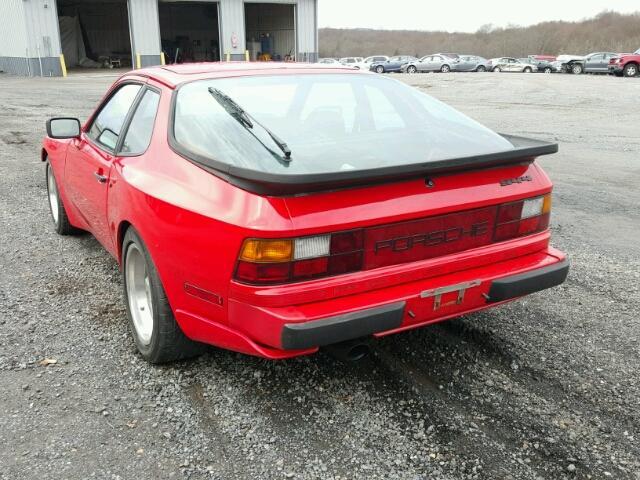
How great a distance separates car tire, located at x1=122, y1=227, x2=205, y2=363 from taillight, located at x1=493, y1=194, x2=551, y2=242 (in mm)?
1617

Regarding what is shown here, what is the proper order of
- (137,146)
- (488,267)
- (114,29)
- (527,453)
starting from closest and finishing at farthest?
(527,453) → (488,267) → (137,146) → (114,29)

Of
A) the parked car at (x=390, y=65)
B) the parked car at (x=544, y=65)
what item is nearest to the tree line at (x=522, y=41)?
the parked car at (x=544, y=65)

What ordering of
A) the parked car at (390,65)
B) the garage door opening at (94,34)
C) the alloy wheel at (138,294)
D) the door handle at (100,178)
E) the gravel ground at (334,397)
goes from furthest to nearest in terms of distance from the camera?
the parked car at (390,65) → the garage door opening at (94,34) → the door handle at (100,178) → the alloy wheel at (138,294) → the gravel ground at (334,397)

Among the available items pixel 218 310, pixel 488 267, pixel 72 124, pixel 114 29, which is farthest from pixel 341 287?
pixel 114 29

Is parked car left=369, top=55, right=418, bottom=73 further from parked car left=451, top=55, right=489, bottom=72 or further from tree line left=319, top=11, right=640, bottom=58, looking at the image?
tree line left=319, top=11, right=640, bottom=58

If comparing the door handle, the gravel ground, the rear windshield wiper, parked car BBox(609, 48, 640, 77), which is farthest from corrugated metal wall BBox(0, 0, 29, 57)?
the rear windshield wiper

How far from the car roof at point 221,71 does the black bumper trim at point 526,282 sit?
5.70ft

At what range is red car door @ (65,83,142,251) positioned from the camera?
11.7ft

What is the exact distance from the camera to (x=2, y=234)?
5355 millimetres

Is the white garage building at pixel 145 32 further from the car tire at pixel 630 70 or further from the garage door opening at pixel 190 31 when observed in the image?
the car tire at pixel 630 70

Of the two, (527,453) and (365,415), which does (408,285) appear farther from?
(527,453)

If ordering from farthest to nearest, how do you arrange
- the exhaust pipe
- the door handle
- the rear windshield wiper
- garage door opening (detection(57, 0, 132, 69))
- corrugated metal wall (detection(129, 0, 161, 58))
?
1. garage door opening (detection(57, 0, 132, 69))
2. corrugated metal wall (detection(129, 0, 161, 58))
3. the door handle
4. the rear windshield wiper
5. the exhaust pipe

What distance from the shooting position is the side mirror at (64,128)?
3990 mm

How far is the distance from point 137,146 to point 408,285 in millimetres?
1673
